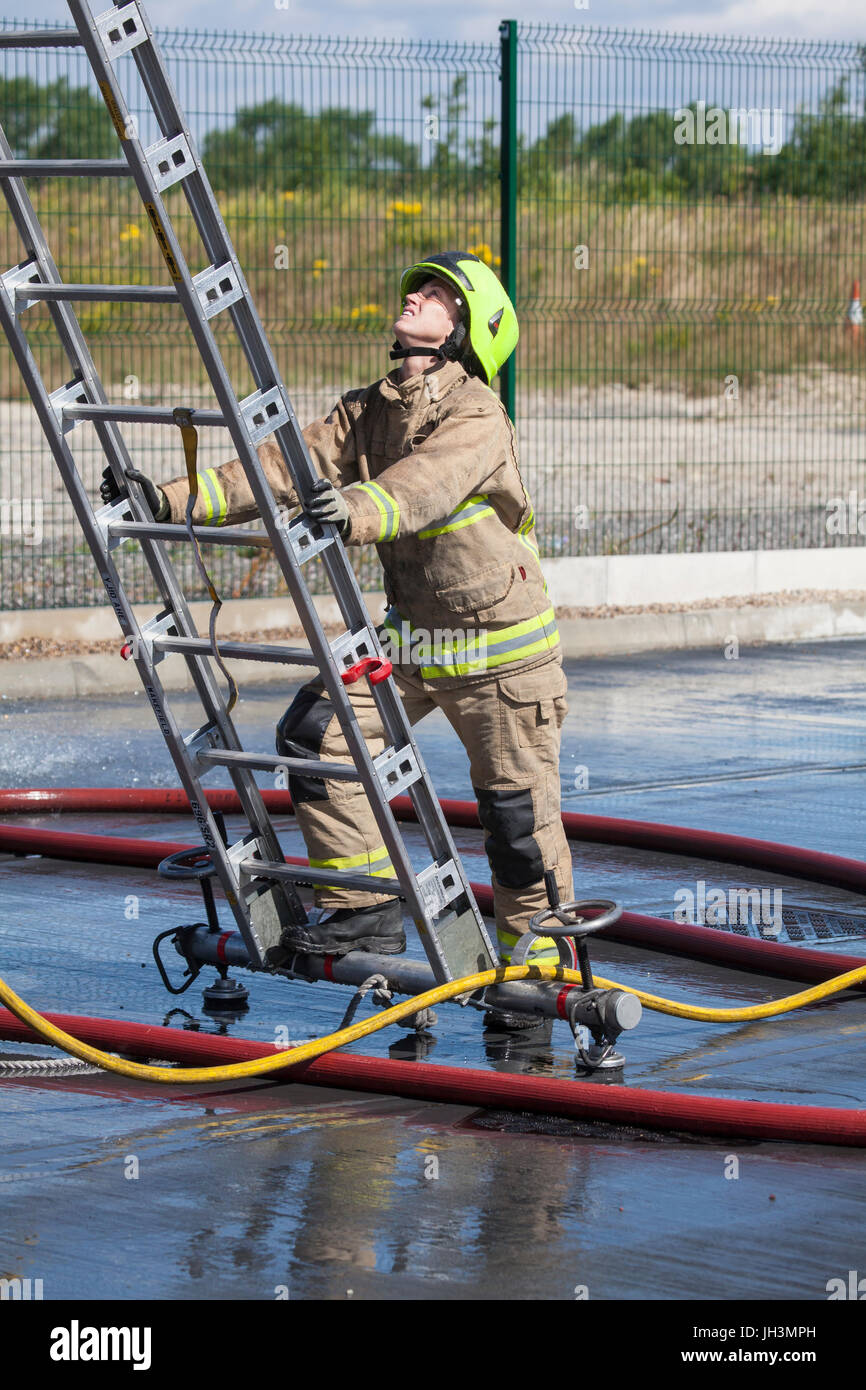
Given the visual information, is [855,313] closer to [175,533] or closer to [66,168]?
[175,533]

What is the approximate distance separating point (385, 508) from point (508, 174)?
807 centimetres

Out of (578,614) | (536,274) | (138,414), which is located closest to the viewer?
(138,414)

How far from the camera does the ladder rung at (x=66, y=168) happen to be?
12.8 ft

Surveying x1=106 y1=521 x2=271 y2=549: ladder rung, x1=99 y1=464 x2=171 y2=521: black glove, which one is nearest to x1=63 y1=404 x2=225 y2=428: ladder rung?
x1=99 y1=464 x2=171 y2=521: black glove

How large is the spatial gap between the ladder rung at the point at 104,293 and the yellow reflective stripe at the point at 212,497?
1.50 ft

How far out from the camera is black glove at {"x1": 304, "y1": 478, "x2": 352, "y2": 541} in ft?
12.9

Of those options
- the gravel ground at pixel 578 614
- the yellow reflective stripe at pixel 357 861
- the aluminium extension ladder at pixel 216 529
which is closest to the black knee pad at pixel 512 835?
the aluminium extension ladder at pixel 216 529

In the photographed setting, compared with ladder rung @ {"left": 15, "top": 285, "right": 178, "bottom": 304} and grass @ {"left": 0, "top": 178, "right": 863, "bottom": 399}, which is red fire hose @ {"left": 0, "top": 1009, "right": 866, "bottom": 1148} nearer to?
ladder rung @ {"left": 15, "top": 285, "right": 178, "bottom": 304}

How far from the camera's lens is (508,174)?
38.1 ft

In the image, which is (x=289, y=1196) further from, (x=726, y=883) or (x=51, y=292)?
(x=726, y=883)

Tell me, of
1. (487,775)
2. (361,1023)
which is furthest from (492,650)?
(361,1023)

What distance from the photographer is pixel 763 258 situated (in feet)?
40.5

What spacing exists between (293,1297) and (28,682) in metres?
7.17

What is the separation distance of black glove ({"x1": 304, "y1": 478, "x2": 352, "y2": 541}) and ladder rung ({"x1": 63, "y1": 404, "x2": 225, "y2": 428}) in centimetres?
25
